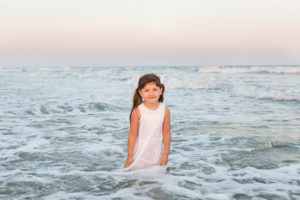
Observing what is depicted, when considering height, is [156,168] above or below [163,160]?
below

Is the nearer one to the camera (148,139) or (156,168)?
(148,139)

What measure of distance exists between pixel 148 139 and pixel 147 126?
6.3 inches

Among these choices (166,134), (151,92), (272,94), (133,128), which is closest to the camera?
(151,92)

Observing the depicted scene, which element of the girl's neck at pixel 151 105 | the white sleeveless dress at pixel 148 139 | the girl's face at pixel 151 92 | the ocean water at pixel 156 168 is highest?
the girl's face at pixel 151 92

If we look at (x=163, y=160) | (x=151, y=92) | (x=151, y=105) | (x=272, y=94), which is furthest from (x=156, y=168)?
(x=272, y=94)

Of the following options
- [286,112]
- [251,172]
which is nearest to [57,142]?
[251,172]

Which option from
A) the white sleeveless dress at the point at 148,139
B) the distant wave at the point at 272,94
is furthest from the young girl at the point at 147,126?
the distant wave at the point at 272,94

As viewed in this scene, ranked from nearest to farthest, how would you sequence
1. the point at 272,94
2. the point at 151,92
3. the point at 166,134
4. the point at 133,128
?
the point at 151,92, the point at 133,128, the point at 166,134, the point at 272,94

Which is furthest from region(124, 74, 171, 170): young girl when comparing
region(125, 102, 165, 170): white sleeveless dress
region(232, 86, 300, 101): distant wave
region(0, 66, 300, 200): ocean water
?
region(232, 86, 300, 101): distant wave

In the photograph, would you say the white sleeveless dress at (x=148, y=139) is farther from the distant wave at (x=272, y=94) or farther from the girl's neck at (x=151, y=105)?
the distant wave at (x=272, y=94)

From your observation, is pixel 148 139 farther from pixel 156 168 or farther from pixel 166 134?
pixel 156 168

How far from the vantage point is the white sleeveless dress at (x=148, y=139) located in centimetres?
347

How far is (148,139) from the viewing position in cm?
353

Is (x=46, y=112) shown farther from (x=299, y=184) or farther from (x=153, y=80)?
(x=299, y=184)
